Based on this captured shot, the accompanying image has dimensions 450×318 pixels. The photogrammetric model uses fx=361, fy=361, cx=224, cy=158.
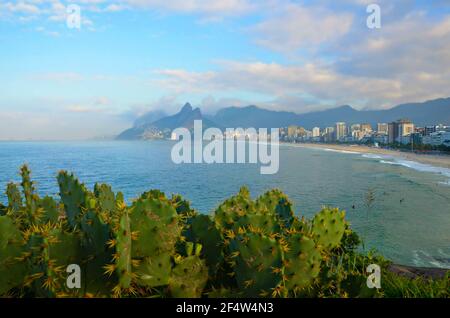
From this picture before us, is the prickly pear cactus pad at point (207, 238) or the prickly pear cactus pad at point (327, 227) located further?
the prickly pear cactus pad at point (327, 227)

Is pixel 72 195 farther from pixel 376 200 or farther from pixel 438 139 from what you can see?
pixel 438 139

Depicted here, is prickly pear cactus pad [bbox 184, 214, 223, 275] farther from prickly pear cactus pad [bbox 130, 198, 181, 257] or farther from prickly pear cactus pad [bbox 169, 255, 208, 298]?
prickly pear cactus pad [bbox 130, 198, 181, 257]

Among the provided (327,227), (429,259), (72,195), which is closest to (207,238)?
(72,195)

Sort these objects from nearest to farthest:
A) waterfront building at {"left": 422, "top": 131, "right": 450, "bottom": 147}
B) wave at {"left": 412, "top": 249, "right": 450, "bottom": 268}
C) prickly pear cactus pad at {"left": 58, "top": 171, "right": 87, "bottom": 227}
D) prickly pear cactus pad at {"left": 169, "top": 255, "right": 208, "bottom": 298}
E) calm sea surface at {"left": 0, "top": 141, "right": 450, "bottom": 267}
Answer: prickly pear cactus pad at {"left": 169, "top": 255, "right": 208, "bottom": 298}
prickly pear cactus pad at {"left": 58, "top": 171, "right": 87, "bottom": 227}
wave at {"left": 412, "top": 249, "right": 450, "bottom": 268}
calm sea surface at {"left": 0, "top": 141, "right": 450, "bottom": 267}
waterfront building at {"left": 422, "top": 131, "right": 450, "bottom": 147}

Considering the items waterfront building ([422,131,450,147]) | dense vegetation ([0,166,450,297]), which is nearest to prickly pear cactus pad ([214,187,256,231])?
dense vegetation ([0,166,450,297])

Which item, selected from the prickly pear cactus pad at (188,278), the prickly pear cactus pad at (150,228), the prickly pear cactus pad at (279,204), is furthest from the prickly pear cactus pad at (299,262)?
the prickly pear cactus pad at (279,204)

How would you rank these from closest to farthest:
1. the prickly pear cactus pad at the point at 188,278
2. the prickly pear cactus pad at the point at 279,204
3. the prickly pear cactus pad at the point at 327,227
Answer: the prickly pear cactus pad at the point at 188,278, the prickly pear cactus pad at the point at 327,227, the prickly pear cactus pad at the point at 279,204

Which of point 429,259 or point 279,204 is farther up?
point 279,204

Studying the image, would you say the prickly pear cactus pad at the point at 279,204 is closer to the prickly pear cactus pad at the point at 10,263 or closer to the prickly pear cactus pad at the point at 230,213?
the prickly pear cactus pad at the point at 230,213
